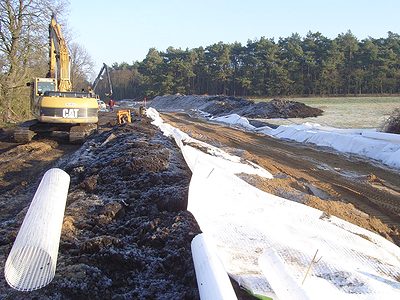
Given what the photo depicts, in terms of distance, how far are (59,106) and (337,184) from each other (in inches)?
373

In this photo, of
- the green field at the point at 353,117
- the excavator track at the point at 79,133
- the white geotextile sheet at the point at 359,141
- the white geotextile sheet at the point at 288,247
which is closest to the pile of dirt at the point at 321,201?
the white geotextile sheet at the point at 288,247

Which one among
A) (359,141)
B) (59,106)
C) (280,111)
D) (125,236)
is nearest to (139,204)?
(125,236)

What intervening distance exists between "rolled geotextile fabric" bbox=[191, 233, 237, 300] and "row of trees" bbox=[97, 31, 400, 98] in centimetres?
6935

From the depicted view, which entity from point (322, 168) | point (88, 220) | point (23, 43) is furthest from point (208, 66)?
point (88, 220)

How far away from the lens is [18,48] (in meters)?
24.3

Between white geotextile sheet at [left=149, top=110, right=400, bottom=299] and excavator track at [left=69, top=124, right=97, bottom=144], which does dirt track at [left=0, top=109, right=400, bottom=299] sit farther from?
excavator track at [left=69, top=124, right=97, bottom=144]

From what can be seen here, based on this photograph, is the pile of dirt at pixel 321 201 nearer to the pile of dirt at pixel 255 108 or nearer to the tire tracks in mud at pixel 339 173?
the tire tracks in mud at pixel 339 173

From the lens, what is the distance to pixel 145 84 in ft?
306

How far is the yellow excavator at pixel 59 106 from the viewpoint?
13.8 metres

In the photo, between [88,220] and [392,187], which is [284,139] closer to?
[392,187]

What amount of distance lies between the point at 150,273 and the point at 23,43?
79.7 feet

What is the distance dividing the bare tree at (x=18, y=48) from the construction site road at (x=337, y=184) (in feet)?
50.2

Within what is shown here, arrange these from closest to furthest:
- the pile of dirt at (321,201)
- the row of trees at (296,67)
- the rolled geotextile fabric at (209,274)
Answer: the rolled geotextile fabric at (209,274), the pile of dirt at (321,201), the row of trees at (296,67)

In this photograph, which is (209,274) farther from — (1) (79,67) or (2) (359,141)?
(1) (79,67)
